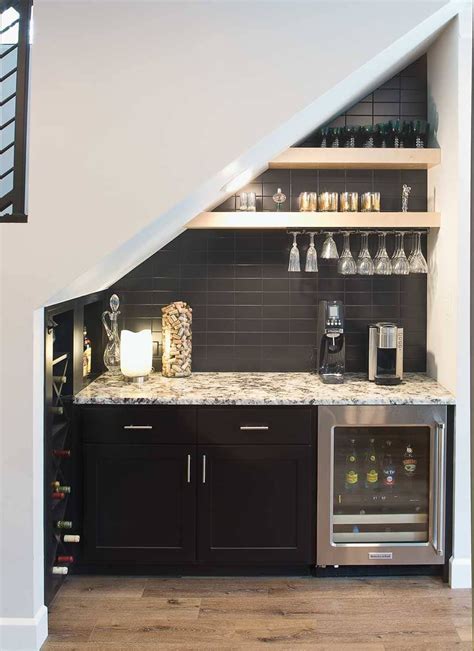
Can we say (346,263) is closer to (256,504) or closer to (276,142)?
(276,142)

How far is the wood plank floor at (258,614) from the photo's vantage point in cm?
295

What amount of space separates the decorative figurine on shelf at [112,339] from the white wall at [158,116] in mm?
1297

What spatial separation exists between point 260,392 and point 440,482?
97 centimetres

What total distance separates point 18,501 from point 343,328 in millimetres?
1944

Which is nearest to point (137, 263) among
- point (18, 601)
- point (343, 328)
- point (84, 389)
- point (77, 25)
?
point (84, 389)

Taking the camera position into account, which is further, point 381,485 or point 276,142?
point 381,485

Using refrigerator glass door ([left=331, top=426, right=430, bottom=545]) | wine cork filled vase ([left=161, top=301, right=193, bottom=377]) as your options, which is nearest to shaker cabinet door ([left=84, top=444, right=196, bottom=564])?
wine cork filled vase ([left=161, top=301, right=193, bottom=377])

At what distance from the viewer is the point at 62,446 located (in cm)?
338

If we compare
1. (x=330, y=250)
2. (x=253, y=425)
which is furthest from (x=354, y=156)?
(x=253, y=425)

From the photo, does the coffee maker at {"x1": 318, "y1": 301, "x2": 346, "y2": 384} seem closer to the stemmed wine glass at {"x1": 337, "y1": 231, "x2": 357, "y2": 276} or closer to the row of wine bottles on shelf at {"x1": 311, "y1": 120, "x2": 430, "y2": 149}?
the stemmed wine glass at {"x1": 337, "y1": 231, "x2": 357, "y2": 276}

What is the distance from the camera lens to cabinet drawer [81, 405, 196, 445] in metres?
3.52

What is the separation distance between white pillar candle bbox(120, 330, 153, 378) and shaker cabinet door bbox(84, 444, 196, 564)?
475 mm

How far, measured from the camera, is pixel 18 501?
2865 millimetres

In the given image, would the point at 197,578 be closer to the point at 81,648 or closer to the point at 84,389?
the point at 81,648
